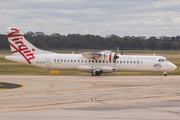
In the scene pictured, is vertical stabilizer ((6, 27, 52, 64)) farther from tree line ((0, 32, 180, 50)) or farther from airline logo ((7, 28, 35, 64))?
tree line ((0, 32, 180, 50))

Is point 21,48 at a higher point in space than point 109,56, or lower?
higher

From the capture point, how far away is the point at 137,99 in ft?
55.6

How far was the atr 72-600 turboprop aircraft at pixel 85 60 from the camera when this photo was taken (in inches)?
1378

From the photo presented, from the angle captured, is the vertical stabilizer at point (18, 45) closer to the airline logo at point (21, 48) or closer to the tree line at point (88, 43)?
the airline logo at point (21, 48)

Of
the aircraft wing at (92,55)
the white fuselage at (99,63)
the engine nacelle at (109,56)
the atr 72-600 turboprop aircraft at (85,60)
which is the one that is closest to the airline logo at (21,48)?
the atr 72-600 turboprop aircraft at (85,60)

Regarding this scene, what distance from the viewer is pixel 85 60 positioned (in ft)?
118

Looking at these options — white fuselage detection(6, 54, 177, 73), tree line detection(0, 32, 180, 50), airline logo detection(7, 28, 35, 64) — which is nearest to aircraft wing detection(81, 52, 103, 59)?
white fuselage detection(6, 54, 177, 73)

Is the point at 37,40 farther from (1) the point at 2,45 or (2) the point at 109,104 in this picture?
(2) the point at 109,104

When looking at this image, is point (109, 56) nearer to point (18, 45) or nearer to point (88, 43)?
point (18, 45)

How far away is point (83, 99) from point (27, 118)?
586 cm

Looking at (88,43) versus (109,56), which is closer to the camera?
(109,56)

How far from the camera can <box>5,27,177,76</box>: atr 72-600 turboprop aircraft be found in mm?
35000

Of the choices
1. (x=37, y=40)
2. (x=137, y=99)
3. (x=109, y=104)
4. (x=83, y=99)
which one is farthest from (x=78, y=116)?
(x=37, y=40)

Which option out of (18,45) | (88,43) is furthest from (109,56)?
(88,43)
